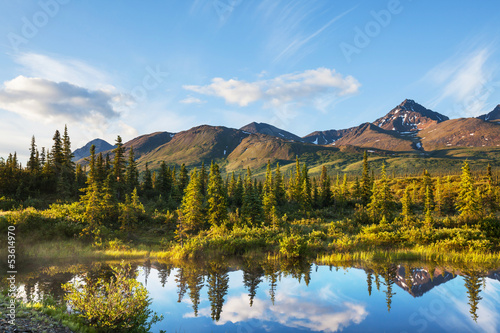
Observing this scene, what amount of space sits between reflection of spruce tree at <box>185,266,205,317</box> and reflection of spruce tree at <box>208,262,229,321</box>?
2.19 feet

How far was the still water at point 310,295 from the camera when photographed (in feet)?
42.6

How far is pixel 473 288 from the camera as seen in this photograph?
56.7ft

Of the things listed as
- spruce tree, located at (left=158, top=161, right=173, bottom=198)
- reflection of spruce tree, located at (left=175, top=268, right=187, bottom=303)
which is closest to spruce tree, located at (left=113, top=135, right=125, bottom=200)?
spruce tree, located at (left=158, top=161, right=173, bottom=198)

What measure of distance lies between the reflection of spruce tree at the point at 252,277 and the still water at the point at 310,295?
63 millimetres

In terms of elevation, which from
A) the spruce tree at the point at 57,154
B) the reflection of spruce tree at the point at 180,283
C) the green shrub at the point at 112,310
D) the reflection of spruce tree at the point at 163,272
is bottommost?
the reflection of spruce tree at the point at 163,272

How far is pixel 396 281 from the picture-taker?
18953 millimetres

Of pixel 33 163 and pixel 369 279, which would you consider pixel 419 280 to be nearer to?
pixel 369 279

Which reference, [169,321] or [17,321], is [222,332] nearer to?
[169,321]

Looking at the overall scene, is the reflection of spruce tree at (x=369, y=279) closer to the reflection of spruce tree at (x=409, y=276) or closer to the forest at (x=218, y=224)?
the reflection of spruce tree at (x=409, y=276)

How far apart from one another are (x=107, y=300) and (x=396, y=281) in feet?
58.2

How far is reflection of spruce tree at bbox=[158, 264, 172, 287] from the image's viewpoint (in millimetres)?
20075

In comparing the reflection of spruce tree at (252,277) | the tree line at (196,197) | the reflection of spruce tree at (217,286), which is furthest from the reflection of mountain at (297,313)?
the tree line at (196,197)

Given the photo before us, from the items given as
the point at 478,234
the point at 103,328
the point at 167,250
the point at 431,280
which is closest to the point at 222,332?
the point at 103,328

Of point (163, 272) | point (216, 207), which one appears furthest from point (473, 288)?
point (216, 207)
